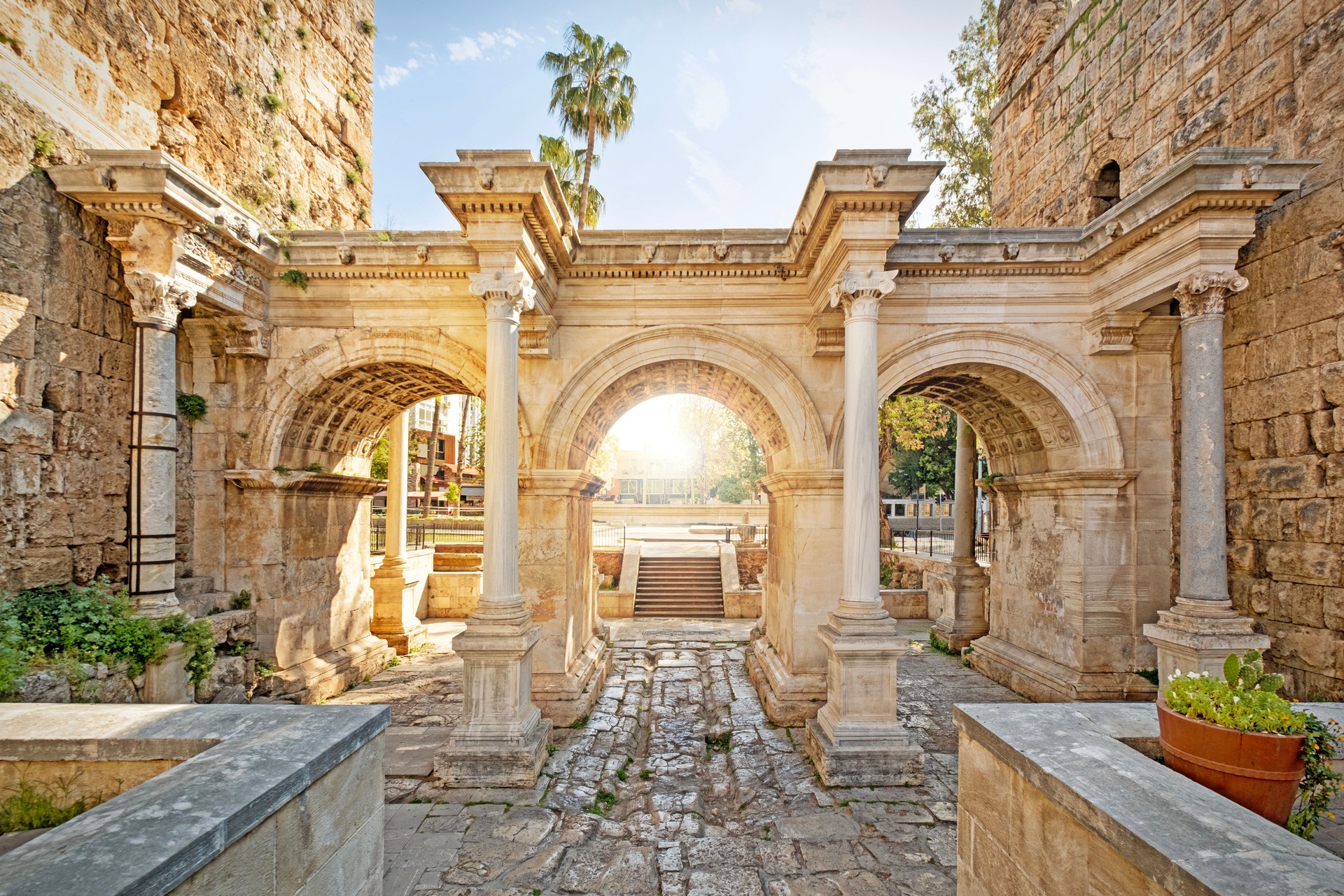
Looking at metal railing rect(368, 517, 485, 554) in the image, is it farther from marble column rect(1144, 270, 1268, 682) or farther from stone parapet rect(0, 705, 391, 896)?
marble column rect(1144, 270, 1268, 682)

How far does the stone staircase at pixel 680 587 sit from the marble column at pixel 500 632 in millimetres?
8013

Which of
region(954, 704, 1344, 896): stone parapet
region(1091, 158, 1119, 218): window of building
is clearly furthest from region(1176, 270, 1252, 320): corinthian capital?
region(954, 704, 1344, 896): stone parapet

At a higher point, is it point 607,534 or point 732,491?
point 732,491

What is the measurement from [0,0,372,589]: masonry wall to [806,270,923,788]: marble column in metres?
7.63

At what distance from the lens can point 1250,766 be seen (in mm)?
2596

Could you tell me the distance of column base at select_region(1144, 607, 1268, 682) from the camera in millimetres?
5621

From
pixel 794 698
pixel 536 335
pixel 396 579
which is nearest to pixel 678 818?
pixel 794 698

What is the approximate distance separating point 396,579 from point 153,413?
5.56 metres

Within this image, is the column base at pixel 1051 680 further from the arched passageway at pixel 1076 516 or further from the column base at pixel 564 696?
the column base at pixel 564 696

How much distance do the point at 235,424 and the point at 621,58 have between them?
14.1 metres

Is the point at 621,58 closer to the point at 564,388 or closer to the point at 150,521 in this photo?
the point at 564,388

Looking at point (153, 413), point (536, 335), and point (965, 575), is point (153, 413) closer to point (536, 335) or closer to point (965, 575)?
point (536, 335)

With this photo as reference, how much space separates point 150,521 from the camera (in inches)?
234

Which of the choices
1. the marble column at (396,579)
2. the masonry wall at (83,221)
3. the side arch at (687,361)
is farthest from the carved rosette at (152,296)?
the marble column at (396,579)
